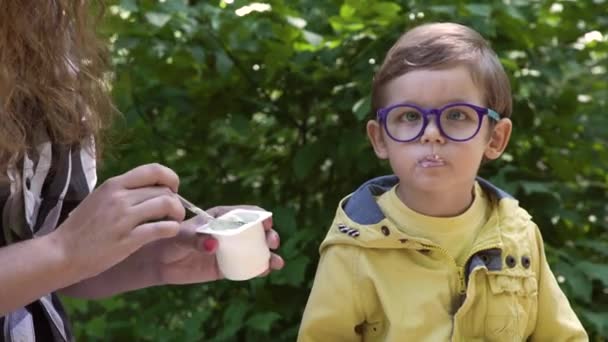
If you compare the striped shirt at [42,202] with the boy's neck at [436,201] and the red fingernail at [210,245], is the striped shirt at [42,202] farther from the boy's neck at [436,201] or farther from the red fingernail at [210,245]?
the boy's neck at [436,201]

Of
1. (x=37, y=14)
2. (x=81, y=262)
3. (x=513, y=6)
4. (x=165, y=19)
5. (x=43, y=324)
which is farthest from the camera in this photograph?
(x=513, y=6)

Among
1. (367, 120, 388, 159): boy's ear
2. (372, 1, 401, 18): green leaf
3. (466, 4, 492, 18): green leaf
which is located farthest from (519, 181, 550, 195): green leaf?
(367, 120, 388, 159): boy's ear

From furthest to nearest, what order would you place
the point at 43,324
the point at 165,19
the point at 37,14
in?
the point at 165,19 < the point at 43,324 < the point at 37,14

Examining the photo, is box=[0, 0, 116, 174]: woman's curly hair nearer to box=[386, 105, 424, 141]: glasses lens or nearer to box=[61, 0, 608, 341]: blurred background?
box=[386, 105, 424, 141]: glasses lens

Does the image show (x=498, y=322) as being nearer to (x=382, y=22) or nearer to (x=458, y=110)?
(x=458, y=110)

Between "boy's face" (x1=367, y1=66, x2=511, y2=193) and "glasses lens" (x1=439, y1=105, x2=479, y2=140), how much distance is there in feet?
0.04

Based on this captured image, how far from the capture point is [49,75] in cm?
171

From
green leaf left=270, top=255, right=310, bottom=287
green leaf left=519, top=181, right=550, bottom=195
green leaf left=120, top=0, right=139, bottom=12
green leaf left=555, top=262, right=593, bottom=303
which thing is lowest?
green leaf left=555, top=262, right=593, bottom=303

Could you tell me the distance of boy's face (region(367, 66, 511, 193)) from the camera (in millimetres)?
1827

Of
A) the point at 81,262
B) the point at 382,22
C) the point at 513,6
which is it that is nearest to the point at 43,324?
the point at 81,262

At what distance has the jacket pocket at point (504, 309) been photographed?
6.09 ft

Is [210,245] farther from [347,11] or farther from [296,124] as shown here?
[296,124]

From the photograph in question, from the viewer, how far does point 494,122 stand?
191 centimetres

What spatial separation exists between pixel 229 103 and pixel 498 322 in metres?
1.61
